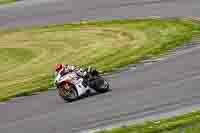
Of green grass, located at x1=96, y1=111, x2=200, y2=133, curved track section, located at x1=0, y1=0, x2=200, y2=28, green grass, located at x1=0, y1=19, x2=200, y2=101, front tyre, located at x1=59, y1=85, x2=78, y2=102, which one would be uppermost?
curved track section, located at x1=0, y1=0, x2=200, y2=28

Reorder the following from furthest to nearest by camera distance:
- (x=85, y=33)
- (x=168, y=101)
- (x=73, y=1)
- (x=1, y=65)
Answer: (x=73, y=1) → (x=85, y=33) → (x=1, y=65) → (x=168, y=101)

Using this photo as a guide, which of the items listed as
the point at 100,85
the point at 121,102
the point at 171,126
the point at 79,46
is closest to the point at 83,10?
the point at 79,46

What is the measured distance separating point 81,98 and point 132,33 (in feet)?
38.9

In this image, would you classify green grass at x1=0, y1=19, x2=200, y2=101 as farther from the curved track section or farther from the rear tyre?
the rear tyre

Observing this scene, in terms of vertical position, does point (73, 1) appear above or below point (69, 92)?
above

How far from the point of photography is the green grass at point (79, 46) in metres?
30.0

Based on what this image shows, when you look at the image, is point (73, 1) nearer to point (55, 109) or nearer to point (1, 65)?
point (1, 65)

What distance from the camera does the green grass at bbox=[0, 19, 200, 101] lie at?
30.0 meters

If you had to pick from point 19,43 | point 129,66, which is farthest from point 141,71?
point 19,43

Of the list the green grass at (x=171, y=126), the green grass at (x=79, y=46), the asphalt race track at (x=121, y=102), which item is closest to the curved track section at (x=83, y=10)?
the green grass at (x=79, y=46)

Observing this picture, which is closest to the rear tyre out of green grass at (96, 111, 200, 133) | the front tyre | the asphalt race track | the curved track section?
the asphalt race track

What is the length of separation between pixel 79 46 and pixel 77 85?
11061 millimetres

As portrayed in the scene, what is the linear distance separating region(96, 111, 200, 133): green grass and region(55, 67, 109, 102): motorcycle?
471 centimetres

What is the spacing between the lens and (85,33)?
3788 centimetres
